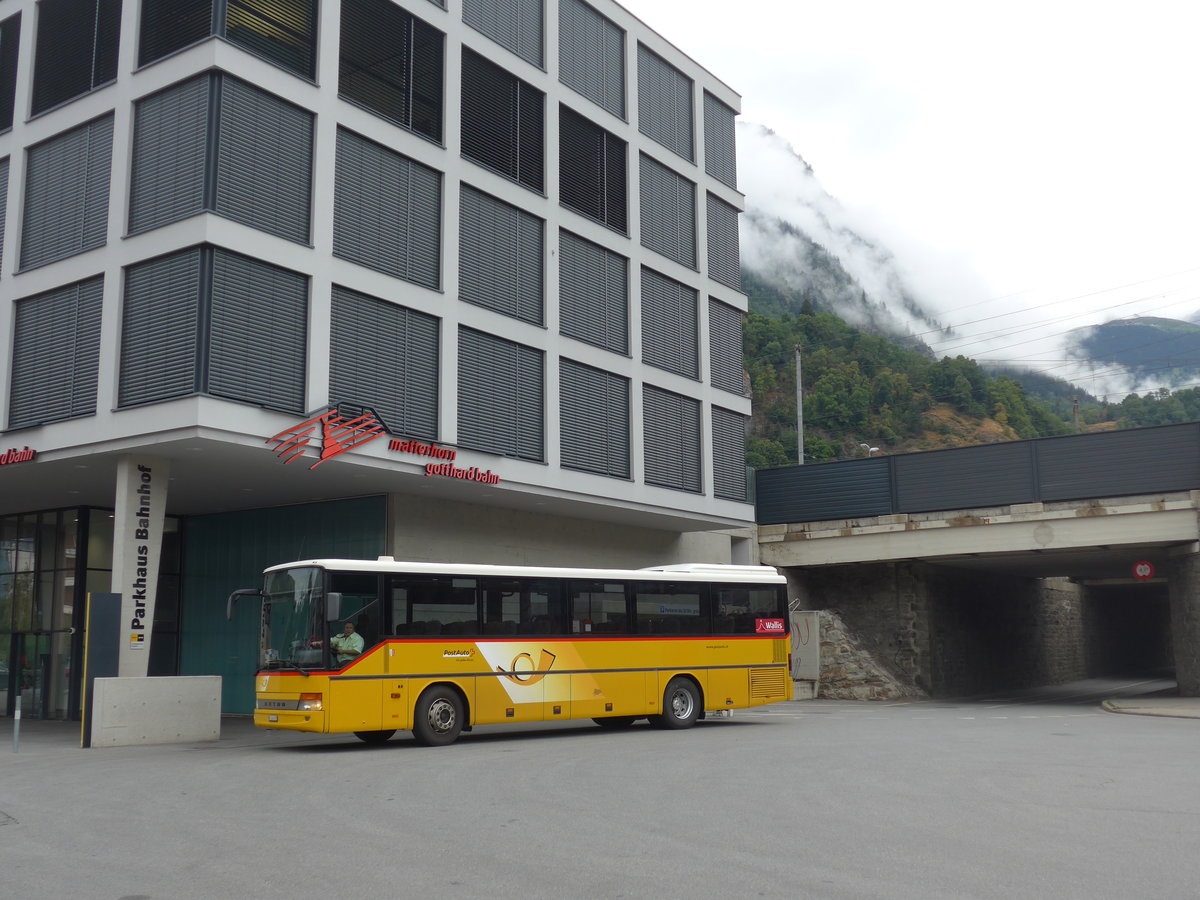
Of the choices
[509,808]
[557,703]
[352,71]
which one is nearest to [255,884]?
[509,808]

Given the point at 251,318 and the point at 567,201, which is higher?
the point at 567,201

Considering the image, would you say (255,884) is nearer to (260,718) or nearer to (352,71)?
(260,718)

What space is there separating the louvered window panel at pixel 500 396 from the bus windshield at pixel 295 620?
7939 mm

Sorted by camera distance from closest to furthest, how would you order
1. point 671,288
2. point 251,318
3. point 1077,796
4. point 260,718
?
point 1077,796, point 260,718, point 251,318, point 671,288

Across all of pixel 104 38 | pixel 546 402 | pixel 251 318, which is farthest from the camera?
pixel 546 402

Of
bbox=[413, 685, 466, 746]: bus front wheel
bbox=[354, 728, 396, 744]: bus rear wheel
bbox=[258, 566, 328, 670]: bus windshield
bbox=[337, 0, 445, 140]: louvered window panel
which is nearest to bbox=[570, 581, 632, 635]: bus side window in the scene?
bbox=[413, 685, 466, 746]: bus front wheel

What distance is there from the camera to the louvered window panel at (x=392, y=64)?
24.6 metres

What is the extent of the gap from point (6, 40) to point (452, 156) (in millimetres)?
10217

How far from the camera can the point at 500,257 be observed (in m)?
27.8

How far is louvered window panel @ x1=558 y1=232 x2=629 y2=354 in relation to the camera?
1175 inches

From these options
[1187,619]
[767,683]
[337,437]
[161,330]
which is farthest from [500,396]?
[1187,619]

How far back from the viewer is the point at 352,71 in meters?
24.6

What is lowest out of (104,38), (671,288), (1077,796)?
(1077,796)

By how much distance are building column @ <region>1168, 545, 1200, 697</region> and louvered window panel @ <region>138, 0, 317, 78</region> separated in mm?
24865
